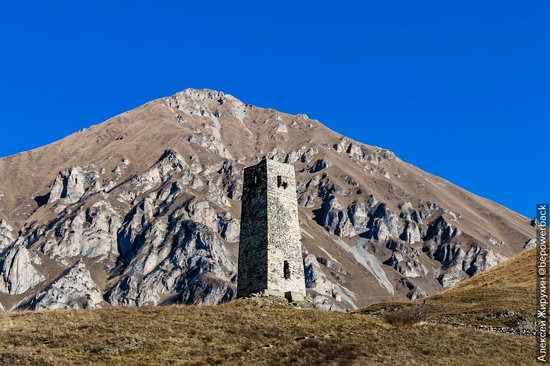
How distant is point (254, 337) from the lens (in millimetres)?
34719

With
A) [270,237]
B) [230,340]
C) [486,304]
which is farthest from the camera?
[486,304]

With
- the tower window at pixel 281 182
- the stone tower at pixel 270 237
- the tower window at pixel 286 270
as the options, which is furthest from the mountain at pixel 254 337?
the tower window at pixel 281 182

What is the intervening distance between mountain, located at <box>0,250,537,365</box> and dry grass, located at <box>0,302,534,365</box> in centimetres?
5

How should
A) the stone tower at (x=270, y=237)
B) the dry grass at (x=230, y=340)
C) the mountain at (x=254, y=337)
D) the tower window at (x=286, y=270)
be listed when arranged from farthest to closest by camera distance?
1. the tower window at (x=286, y=270)
2. the stone tower at (x=270, y=237)
3. the mountain at (x=254, y=337)
4. the dry grass at (x=230, y=340)

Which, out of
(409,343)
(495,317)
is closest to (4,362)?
(409,343)

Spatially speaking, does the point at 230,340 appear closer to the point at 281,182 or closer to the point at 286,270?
the point at 286,270

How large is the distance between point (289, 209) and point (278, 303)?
821cm

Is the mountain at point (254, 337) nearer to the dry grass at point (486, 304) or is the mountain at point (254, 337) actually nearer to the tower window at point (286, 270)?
the dry grass at point (486, 304)

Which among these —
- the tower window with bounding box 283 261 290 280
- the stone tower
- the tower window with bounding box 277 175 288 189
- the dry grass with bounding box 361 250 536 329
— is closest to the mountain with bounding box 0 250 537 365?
the dry grass with bounding box 361 250 536 329

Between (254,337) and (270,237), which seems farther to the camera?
→ (270,237)

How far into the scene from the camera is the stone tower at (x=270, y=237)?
4894 centimetres

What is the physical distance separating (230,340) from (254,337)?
1442mm

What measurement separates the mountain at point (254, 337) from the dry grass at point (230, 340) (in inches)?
1.9

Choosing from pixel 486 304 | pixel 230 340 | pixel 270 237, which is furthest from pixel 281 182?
pixel 230 340
